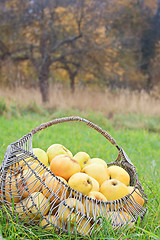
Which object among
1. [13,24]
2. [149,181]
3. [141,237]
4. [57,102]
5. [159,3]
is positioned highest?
[159,3]

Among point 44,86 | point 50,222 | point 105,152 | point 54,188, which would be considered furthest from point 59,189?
point 44,86

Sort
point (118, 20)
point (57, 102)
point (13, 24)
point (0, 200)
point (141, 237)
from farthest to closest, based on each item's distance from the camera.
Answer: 1. point (118, 20)
2. point (13, 24)
3. point (57, 102)
4. point (0, 200)
5. point (141, 237)

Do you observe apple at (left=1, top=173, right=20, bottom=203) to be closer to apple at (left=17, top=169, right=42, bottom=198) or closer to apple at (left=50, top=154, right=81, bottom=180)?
apple at (left=17, top=169, right=42, bottom=198)

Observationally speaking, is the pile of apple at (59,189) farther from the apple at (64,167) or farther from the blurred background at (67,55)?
the blurred background at (67,55)

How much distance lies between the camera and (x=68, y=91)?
880 centimetres

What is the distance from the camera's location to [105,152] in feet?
10.9

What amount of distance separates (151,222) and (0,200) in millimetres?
854

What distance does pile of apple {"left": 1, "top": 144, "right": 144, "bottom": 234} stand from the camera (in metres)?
1.26

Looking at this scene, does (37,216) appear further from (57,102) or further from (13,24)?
(13,24)

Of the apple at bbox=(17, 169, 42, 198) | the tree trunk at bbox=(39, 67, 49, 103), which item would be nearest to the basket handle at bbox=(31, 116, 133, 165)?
the apple at bbox=(17, 169, 42, 198)

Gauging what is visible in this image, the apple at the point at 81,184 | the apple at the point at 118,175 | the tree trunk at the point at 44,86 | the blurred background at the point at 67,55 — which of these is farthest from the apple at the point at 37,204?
the tree trunk at the point at 44,86

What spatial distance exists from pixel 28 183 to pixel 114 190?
46 centimetres

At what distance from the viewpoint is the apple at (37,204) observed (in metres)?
1.27

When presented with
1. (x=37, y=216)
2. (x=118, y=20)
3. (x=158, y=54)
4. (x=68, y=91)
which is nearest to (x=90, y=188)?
(x=37, y=216)
